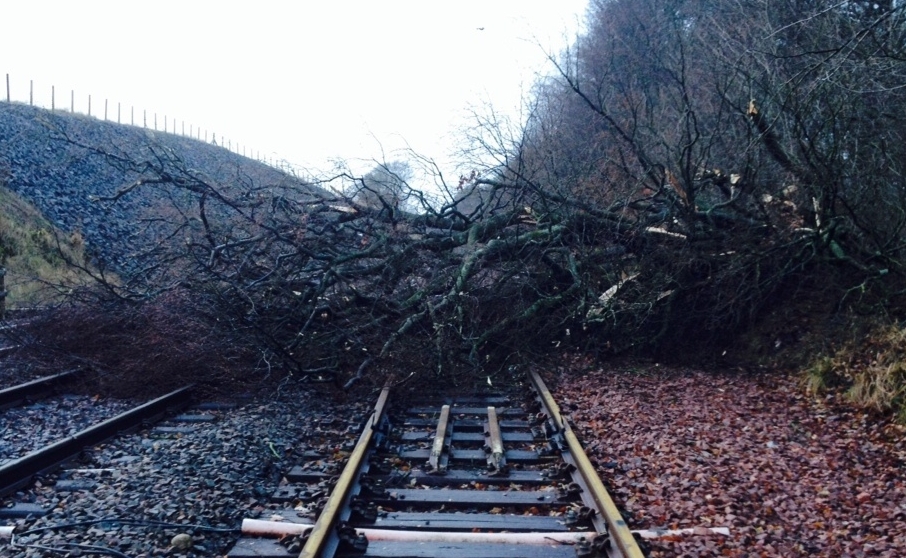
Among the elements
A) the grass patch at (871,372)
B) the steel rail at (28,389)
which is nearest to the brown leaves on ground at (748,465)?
the grass patch at (871,372)

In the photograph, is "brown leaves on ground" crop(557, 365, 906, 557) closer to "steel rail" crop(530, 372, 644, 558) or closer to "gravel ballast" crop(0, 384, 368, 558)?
"steel rail" crop(530, 372, 644, 558)

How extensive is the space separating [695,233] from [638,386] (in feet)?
10.6

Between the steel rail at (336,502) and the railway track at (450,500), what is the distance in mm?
11

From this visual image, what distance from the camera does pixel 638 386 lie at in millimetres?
10500

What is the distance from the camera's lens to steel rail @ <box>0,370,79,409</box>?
9.19 meters

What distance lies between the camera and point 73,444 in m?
7.00

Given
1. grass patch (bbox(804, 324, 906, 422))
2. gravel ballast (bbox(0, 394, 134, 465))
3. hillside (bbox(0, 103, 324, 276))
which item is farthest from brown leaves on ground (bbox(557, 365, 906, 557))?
hillside (bbox(0, 103, 324, 276))

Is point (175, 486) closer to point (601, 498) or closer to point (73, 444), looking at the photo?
point (73, 444)

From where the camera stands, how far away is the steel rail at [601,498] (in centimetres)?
457

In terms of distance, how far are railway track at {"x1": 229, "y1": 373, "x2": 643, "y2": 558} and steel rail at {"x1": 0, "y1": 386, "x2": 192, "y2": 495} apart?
212cm

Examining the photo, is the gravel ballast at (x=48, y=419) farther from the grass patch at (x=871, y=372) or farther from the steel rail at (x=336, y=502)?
the grass patch at (x=871, y=372)

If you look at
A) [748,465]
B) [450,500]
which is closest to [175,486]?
[450,500]

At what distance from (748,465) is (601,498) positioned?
2.11 m

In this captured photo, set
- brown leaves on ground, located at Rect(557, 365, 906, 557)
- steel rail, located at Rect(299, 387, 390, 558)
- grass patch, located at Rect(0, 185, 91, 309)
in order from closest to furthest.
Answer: steel rail, located at Rect(299, 387, 390, 558) → brown leaves on ground, located at Rect(557, 365, 906, 557) → grass patch, located at Rect(0, 185, 91, 309)
